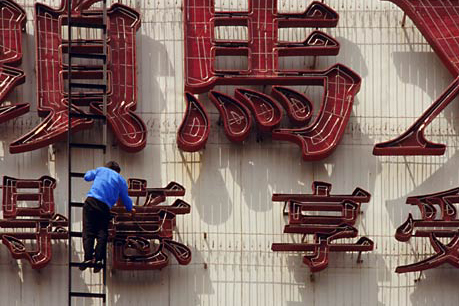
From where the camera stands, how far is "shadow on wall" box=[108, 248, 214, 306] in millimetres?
23188

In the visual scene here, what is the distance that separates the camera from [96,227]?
2189cm

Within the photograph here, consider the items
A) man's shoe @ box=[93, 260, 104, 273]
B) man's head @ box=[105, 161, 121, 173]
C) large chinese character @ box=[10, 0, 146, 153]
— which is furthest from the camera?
large chinese character @ box=[10, 0, 146, 153]

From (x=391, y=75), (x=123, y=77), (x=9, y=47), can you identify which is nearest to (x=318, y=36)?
(x=391, y=75)

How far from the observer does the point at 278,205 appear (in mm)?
23672

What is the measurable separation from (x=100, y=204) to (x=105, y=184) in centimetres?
27

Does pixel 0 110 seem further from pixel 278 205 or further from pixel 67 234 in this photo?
pixel 278 205

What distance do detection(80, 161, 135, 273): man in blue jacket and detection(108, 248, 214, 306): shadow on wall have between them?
1.18 m

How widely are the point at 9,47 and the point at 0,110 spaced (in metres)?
0.98

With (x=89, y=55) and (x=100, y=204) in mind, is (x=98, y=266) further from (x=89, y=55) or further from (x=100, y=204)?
(x=89, y=55)

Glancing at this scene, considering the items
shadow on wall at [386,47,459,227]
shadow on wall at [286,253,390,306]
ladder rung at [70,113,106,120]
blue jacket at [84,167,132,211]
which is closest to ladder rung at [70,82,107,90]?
ladder rung at [70,113,106,120]

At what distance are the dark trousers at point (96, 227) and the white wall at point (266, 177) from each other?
1357 mm

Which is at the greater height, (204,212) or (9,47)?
(9,47)

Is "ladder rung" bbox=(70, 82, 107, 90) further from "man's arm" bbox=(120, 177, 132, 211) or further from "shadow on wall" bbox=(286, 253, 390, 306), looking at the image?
"shadow on wall" bbox=(286, 253, 390, 306)

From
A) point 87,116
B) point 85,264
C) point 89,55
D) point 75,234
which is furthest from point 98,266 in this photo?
point 89,55
